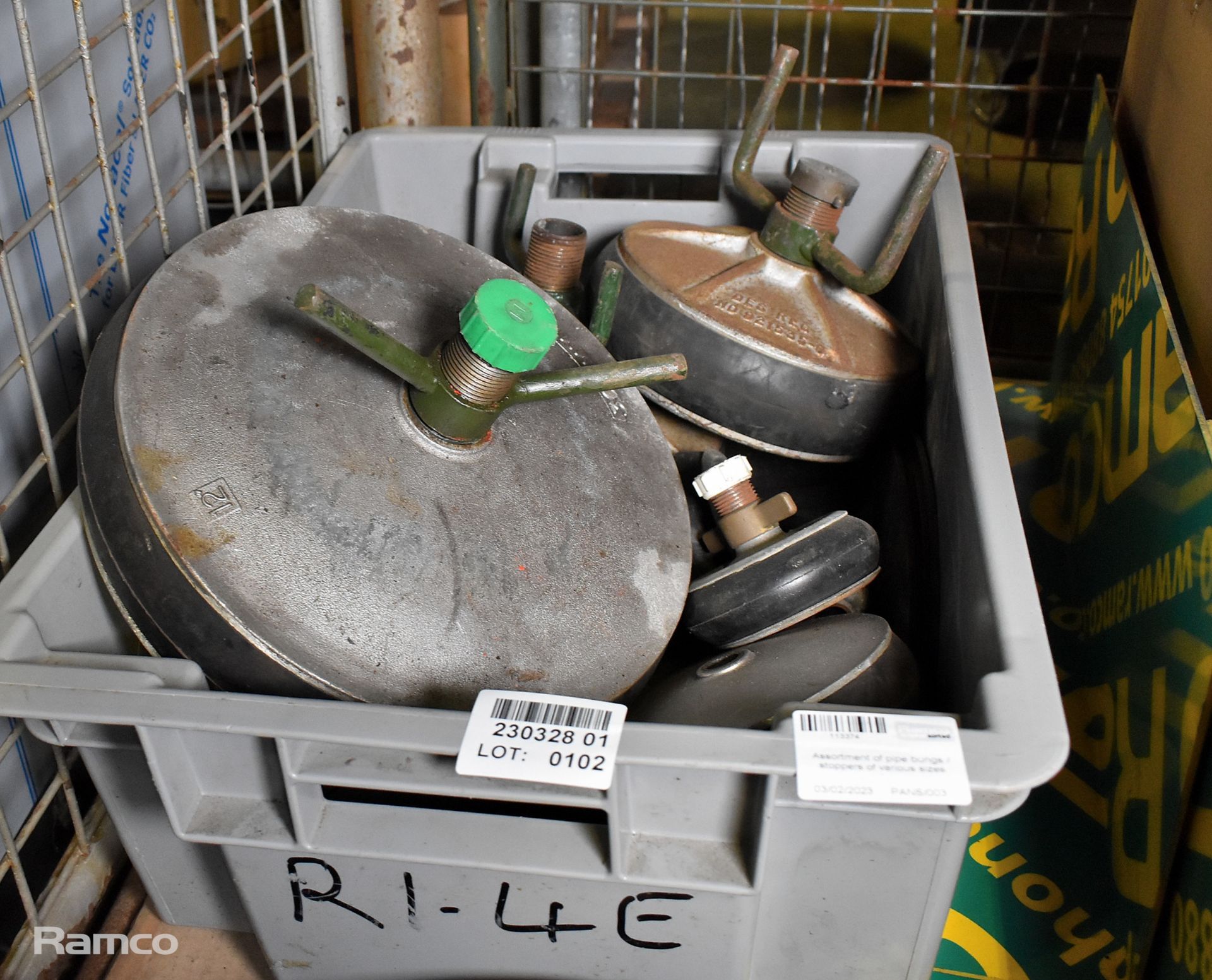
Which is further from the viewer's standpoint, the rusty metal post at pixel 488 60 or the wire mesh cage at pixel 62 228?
the rusty metal post at pixel 488 60

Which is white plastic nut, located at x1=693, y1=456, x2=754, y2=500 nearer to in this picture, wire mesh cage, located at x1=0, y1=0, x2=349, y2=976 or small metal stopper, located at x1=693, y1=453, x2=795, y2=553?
small metal stopper, located at x1=693, y1=453, x2=795, y2=553

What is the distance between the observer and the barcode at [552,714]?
0.51 m

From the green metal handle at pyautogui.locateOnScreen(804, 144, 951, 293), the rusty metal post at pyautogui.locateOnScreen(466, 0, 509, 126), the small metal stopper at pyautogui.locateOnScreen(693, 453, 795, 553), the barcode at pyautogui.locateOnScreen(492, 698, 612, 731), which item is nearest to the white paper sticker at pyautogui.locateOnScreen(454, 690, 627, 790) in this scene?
the barcode at pyautogui.locateOnScreen(492, 698, 612, 731)

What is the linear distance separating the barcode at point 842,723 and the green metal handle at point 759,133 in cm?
60

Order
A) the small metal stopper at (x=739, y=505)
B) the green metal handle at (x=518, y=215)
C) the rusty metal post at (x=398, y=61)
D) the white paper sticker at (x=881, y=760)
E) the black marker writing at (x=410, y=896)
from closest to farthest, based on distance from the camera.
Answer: the white paper sticker at (x=881, y=760) → the black marker writing at (x=410, y=896) → the small metal stopper at (x=739, y=505) → the green metal handle at (x=518, y=215) → the rusty metal post at (x=398, y=61)

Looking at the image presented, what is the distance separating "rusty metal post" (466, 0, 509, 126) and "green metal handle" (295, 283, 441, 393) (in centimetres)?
77

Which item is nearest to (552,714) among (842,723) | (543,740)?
(543,740)

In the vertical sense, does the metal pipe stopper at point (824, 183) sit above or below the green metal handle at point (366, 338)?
below

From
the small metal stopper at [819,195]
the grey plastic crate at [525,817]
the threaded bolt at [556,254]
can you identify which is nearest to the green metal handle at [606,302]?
the threaded bolt at [556,254]

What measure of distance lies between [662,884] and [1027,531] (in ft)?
2.27

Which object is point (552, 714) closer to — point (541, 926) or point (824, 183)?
point (541, 926)

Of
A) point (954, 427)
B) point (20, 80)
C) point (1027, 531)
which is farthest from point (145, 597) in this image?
point (1027, 531)

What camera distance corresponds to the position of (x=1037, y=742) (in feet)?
1.65

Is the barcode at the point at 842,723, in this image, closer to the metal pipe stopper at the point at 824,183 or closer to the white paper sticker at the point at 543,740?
the white paper sticker at the point at 543,740
